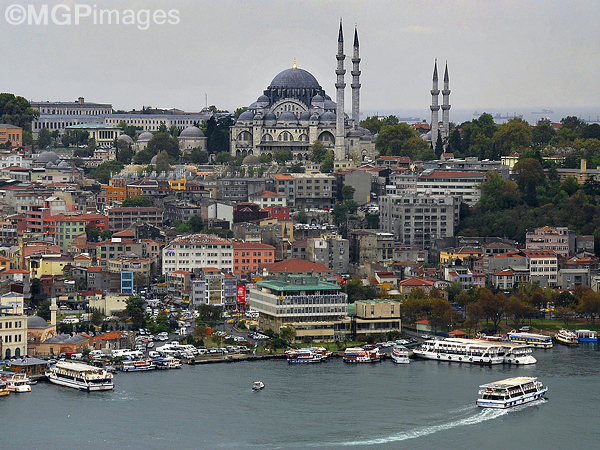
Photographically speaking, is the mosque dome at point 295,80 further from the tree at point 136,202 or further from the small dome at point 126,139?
the tree at point 136,202

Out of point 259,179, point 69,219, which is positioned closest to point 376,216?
point 259,179

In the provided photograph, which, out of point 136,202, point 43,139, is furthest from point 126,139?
point 136,202

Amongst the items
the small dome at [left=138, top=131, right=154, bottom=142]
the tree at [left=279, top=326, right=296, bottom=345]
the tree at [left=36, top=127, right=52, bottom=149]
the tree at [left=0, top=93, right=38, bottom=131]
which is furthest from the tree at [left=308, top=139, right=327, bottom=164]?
the tree at [left=279, top=326, right=296, bottom=345]

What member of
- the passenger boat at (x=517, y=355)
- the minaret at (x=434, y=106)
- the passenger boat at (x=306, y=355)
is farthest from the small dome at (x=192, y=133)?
the passenger boat at (x=517, y=355)

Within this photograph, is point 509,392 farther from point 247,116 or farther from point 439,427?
point 247,116

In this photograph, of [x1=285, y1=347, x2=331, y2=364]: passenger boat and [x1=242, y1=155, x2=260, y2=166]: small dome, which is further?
[x1=242, y1=155, x2=260, y2=166]: small dome

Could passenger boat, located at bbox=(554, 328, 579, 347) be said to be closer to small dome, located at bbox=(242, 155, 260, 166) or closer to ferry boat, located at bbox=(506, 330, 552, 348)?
ferry boat, located at bbox=(506, 330, 552, 348)
